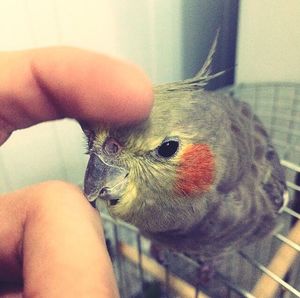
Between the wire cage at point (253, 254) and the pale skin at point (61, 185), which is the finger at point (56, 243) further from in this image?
the wire cage at point (253, 254)

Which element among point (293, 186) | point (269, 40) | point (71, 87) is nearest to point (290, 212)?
point (293, 186)

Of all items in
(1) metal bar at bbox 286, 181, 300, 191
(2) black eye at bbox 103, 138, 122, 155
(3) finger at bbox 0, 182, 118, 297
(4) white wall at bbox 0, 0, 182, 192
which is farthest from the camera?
(1) metal bar at bbox 286, 181, 300, 191

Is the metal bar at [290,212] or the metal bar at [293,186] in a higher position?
the metal bar at [293,186]

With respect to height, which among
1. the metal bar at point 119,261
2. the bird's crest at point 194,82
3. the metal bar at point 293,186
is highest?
the bird's crest at point 194,82

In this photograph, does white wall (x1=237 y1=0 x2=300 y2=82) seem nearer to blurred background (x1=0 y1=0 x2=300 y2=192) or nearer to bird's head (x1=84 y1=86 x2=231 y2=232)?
blurred background (x1=0 y1=0 x2=300 y2=192)

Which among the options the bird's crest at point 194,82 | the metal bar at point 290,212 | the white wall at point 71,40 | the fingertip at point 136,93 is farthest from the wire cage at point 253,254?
the fingertip at point 136,93

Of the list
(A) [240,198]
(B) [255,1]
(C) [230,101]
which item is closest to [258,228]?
(A) [240,198]

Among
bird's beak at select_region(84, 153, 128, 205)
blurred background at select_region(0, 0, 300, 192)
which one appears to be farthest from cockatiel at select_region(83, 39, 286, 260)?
blurred background at select_region(0, 0, 300, 192)
